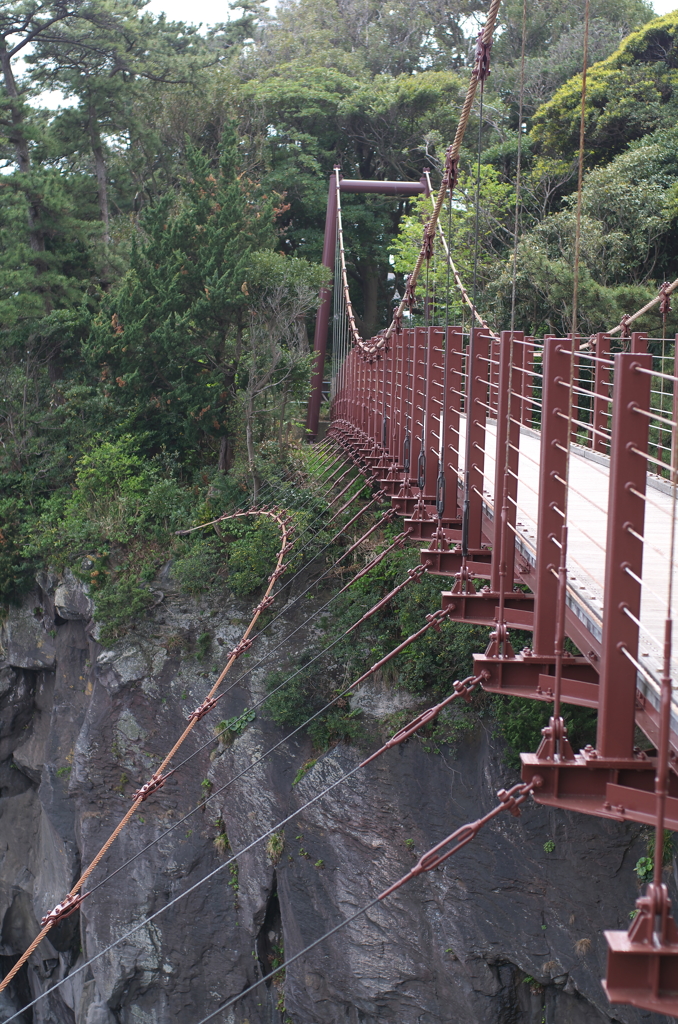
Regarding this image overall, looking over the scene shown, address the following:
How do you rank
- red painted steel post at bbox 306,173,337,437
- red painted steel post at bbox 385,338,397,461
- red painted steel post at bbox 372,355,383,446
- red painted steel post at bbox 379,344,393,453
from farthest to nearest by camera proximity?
red painted steel post at bbox 306,173,337,437, red painted steel post at bbox 372,355,383,446, red painted steel post at bbox 379,344,393,453, red painted steel post at bbox 385,338,397,461

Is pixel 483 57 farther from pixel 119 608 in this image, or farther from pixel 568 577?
pixel 119 608

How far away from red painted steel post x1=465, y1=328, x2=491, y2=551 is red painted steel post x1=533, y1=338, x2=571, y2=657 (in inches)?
44.6

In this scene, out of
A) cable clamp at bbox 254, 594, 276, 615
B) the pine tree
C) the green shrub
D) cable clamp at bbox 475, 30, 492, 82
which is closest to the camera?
cable clamp at bbox 475, 30, 492, 82

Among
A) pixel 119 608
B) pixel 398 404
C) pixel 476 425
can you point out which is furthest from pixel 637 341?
pixel 119 608

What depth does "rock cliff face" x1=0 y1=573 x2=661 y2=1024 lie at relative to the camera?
7965 millimetres

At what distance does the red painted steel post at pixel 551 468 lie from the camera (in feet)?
10.7

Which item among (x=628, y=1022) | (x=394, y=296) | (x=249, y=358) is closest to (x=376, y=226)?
(x=394, y=296)

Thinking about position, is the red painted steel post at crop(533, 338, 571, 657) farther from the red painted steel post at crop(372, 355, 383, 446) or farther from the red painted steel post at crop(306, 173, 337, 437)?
the red painted steel post at crop(306, 173, 337, 437)

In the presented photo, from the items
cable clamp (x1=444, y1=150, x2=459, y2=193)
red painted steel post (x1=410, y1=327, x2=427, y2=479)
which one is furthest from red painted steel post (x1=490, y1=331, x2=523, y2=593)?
red painted steel post (x1=410, y1=327, x2=427, y2=479)

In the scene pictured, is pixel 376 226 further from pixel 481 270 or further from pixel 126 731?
pixel 126 731

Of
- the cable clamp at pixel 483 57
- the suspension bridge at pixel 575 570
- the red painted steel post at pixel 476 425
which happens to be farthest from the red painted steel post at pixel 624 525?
the cable clamp at pixel 483 57

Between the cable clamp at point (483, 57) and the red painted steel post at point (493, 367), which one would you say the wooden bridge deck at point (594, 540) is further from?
the cable clamp at point (483, 57)

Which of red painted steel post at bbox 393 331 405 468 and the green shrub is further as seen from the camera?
the green shrub

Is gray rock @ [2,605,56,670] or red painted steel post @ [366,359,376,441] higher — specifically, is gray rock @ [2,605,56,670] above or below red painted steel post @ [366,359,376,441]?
below
